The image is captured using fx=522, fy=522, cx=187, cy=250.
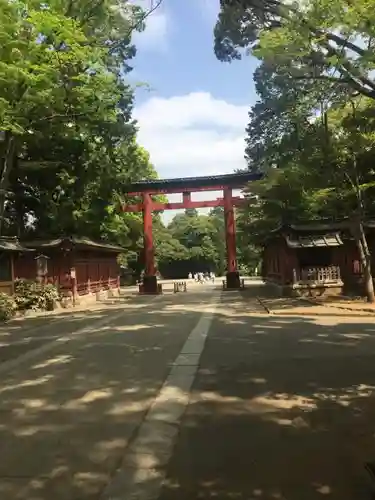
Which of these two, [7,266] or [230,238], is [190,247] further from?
[7,266]

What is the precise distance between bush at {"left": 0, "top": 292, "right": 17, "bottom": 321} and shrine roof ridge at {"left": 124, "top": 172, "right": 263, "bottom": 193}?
16485 millimetres

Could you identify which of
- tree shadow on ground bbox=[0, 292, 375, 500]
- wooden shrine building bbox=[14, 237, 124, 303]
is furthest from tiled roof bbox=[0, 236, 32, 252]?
tree shadow on ground bbox=[0, 292, 375, 500]

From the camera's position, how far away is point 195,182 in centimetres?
3944

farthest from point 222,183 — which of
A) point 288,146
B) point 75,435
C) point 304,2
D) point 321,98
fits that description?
point 75,435

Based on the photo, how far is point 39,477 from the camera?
4613 millimetres

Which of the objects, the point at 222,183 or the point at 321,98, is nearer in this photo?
the point at 321,98

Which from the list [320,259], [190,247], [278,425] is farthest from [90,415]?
[190,247]

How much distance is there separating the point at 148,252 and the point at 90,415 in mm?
33300

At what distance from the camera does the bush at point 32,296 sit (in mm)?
24516

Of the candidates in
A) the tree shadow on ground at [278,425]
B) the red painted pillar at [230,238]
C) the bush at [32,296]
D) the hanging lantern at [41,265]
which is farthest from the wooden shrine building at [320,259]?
the tree shadow on ground at [278,425]

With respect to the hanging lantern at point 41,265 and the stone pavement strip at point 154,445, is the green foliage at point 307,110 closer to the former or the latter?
the stone pavement strip at point 154,445

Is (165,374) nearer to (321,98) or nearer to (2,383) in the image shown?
(2,383)

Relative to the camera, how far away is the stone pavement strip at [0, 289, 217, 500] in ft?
15.0

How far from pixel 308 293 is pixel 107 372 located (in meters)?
19.4
